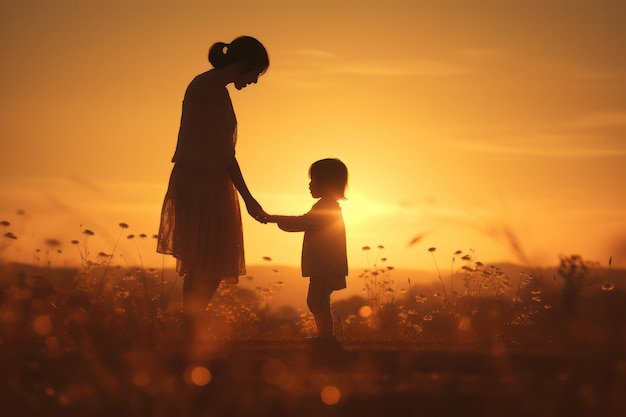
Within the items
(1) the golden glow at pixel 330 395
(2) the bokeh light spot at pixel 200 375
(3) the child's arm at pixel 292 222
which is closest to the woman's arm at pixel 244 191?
(3) the child's arm at pixel 292 222

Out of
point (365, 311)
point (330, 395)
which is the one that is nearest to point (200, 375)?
point (330, 395)

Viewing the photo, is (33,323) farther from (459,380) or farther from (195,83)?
(459,380)

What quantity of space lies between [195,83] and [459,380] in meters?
3.87

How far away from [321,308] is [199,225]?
1536 millimetres

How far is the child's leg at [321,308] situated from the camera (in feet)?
30.4

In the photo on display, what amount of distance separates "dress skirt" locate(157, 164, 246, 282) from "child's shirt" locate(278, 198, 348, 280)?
94 centimetres

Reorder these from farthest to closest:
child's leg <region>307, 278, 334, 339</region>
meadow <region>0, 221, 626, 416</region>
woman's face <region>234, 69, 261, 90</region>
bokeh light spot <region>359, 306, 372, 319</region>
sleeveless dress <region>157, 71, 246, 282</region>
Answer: bokeh light spot <region>359, 306, 372, 319</region>
child's leg <region>307, 278, 334, 339</region>
woman's face <region>234, 69, 261, 90</region>
sleeveless dress <region>157, 71, 246, 282</region>
meadow <region>0, 221, 626, 416</region>

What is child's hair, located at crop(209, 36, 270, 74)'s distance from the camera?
8.52m

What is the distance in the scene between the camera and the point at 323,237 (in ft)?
30.6

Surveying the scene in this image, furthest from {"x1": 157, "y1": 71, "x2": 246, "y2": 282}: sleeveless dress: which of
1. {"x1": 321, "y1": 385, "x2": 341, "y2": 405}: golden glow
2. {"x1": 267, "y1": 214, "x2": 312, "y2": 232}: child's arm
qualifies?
{"x1": 321, "y1": 385, "x2": 341, "y2": 405}: golden glow

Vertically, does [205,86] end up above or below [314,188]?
above

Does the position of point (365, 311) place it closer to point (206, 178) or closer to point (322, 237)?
point (322, 237)

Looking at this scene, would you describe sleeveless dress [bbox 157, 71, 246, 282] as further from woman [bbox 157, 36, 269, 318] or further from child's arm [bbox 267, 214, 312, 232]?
child's arm [bbox 267, 214, 312, 232]

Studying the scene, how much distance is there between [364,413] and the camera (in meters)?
4.69
